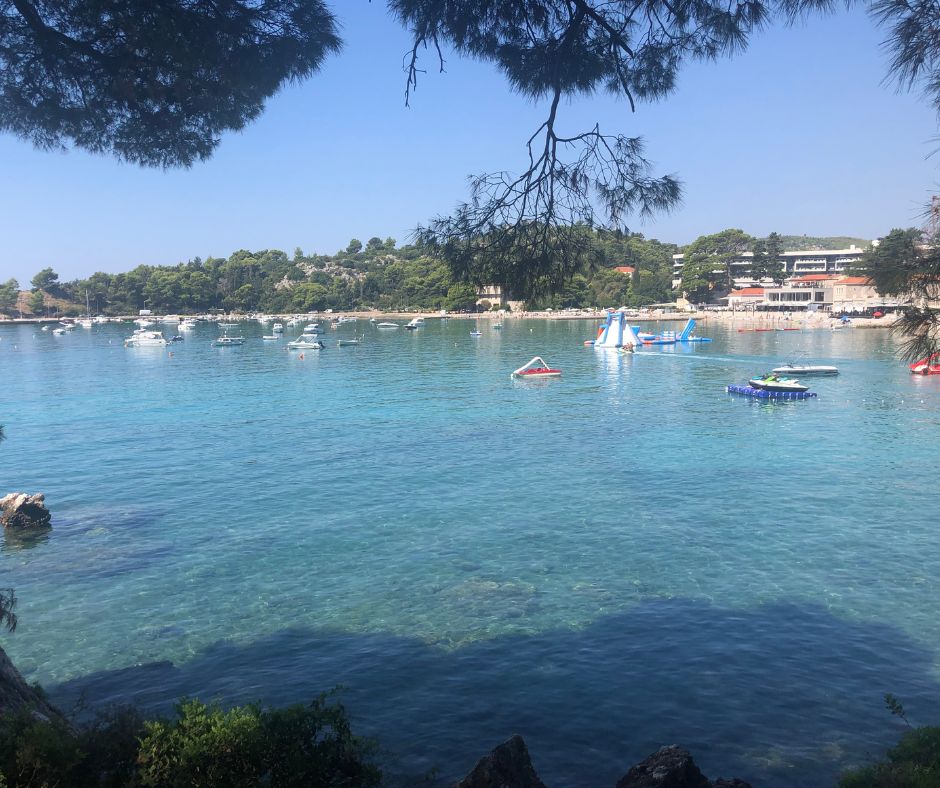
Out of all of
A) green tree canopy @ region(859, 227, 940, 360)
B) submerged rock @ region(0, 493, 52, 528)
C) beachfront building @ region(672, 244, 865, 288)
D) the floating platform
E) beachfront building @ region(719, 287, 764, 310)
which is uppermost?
beachfront building @ region(672, 244, 865, 288)

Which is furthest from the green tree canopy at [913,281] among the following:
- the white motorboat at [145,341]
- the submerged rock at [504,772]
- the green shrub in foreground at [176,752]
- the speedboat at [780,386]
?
the white motorboat at [145,341]

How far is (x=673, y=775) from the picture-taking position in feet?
20.0

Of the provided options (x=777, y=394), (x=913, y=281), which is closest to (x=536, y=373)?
(x=777, y=394)

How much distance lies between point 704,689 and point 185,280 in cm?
15142

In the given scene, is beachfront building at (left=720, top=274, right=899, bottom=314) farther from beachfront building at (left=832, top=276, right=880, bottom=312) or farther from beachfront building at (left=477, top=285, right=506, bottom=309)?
beachfront building at (left=477, top=285, right=506, bottom=309)

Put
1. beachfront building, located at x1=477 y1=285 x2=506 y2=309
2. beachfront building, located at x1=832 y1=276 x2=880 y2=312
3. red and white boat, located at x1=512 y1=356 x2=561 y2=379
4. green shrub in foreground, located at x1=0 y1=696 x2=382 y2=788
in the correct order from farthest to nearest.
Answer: beachfront building, located at x1=832 y1=276 x2=880 y2=312
red and white boat, located at x1=512 y1=356 x2=561 y2=379
beachfront building, located at x1=477 y1=285 x2=506 y2=309
green shrub in foreground, located at x1=0 y1=696 x2=382 y2=788

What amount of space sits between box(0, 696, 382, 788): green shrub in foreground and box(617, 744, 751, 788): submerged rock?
2488mm

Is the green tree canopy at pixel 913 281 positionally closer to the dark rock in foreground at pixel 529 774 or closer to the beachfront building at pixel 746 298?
the dark rock in foreground at pixel 529 774

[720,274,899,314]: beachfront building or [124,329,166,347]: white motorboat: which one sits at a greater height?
[720,274,899,314]: beachfront building

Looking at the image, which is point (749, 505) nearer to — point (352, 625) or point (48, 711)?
point (352, 625)

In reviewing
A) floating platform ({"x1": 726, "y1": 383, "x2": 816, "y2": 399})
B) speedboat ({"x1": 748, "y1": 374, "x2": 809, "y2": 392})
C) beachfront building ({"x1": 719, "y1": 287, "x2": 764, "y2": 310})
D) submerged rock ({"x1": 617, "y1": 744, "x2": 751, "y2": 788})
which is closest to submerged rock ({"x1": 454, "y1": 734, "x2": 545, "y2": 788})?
submerged rock ({"x1": 617, "y1": 744, "x2": 751, "y2": 788})

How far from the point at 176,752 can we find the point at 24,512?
1611 cm

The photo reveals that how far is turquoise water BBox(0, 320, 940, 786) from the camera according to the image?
384 inches

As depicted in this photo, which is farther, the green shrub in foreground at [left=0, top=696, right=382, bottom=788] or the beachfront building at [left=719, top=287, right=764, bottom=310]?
the beachfront building at [left=719, top=287, right=764, bottom=310]
